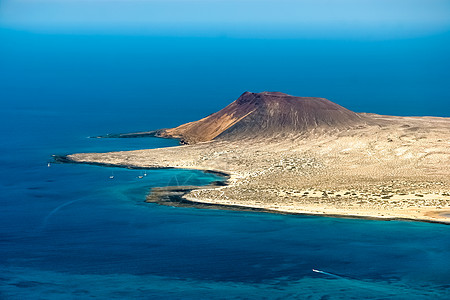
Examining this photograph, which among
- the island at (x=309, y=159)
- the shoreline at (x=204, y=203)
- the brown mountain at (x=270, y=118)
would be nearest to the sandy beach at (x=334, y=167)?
the island at (x=309, y=159)

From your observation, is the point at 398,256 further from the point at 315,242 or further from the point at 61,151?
the point at 61,151

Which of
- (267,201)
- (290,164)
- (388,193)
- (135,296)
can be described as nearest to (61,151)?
(290,164)

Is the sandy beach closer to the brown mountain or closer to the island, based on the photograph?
the island

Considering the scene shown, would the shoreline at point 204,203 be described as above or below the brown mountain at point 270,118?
below

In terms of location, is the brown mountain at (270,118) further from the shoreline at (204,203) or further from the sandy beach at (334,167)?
the shoreline at (204,203)

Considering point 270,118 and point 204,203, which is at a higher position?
point 270,118

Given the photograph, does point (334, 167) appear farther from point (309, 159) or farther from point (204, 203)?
point (204, 203)

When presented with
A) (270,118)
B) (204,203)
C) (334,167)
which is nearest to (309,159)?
(334,167)
